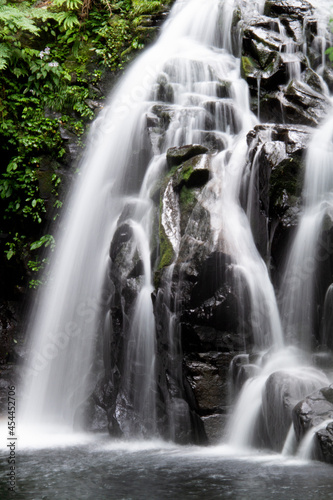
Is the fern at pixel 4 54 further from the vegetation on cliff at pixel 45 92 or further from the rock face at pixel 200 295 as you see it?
the rock face at pixel 200 295

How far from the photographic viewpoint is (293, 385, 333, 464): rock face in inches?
→ 178

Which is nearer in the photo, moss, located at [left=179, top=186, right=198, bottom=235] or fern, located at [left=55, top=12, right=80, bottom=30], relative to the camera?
moss, located at [left=179, top=186, right=198, bottom=235]

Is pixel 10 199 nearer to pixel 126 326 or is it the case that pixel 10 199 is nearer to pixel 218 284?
pixel 126 326

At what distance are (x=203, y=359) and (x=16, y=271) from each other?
5.17 m

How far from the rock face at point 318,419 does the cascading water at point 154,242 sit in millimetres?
307

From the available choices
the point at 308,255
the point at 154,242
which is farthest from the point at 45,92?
the point at 308,255

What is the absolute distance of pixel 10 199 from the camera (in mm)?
10078

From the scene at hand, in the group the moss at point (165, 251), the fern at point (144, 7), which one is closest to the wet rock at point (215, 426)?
the moss at point (165, 251)

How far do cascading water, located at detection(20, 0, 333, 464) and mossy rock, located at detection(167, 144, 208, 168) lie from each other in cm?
38

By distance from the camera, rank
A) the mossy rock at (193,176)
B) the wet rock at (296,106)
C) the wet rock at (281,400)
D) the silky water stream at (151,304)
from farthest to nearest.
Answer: the wet rock at (296,106)
the mossy rock at (193,176)
the wet rock at (281,400)
the silky water stream at (151,304)

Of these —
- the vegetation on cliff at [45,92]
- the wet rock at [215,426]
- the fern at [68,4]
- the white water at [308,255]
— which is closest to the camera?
the wet rock at [215,426]

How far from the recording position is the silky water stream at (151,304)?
4.50 meters

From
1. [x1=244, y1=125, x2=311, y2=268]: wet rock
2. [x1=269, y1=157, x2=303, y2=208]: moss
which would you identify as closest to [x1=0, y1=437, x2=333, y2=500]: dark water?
[x1=244, y1=125, x2=311, y2=268]: wet rock

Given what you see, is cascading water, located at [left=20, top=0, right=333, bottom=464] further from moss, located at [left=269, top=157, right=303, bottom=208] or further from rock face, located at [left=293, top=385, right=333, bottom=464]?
rock face, located at [left=293, top=385, right=333, bottom=464]
